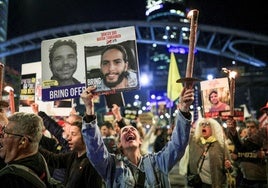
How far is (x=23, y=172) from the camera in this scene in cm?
267

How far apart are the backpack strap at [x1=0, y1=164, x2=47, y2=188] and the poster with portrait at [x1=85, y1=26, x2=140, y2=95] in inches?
71.2

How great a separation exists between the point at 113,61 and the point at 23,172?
233 cm

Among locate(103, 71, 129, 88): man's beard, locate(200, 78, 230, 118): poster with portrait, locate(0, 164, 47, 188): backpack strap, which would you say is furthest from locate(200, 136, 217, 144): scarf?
locate(0, 164, 47, 188): backpack strap

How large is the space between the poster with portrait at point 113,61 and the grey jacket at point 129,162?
1069 mm

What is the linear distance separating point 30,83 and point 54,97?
6.35 ft

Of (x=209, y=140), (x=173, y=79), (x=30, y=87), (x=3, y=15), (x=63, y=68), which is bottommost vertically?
(x=209, y=140)

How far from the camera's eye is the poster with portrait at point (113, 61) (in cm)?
455

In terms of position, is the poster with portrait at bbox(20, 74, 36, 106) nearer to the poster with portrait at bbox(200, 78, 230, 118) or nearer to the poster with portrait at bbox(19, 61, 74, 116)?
the poster with portrait at bbox(19, 61, 74, 116)

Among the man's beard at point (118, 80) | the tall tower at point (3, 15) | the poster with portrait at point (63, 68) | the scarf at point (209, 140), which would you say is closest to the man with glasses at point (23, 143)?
the man's beard at point (118, 80)

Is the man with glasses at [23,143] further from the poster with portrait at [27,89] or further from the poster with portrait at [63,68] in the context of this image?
the poster with portrait at [27,89]

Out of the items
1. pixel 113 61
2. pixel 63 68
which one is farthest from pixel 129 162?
pixel 63 68

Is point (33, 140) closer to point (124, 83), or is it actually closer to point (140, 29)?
point (124, 83)

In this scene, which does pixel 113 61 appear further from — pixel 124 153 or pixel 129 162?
pixel 129 162

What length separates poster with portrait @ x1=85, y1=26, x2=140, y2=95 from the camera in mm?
4551
